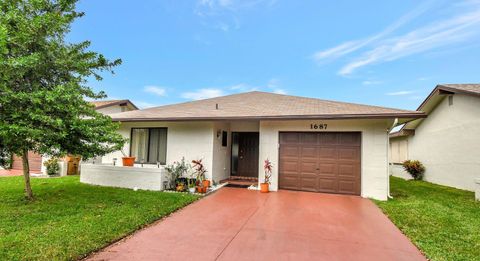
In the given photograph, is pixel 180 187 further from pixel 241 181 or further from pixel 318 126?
pixel 318 126

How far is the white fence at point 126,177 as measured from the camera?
8672mm

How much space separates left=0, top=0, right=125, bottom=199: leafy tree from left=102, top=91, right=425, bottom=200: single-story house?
2.90 m

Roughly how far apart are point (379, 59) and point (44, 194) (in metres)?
17.2

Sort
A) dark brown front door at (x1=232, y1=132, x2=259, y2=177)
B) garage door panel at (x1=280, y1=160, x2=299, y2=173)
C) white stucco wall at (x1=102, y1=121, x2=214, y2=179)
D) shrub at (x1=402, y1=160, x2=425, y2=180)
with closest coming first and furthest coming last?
garage door panel at (x1=280, y1=160, x2=299, y2=173) < white stucco wall at (x1=102, y1=121, x2=214, y2=179) < dark brown front door at (x1=232, y1=132, x2=259, y2=177) < shrub at (x1=402, y1=160, x2=425, y2=180)

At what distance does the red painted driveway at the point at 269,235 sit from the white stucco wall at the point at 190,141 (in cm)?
277

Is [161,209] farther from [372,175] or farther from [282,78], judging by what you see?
[282,78]

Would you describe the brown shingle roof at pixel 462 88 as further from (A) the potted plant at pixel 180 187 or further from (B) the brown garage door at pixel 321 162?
(A) the potted plant at pixel 180 187

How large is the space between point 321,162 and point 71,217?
293 inches

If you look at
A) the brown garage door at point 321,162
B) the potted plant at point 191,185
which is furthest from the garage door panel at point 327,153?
the potted plant at point 191,185

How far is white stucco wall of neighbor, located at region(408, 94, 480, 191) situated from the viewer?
373 inches

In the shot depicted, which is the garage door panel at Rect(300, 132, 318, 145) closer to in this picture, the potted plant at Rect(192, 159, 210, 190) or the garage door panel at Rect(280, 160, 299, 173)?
the garage door panel at Rect(280, 160, 299, 173)

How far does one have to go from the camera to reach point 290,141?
358 inches

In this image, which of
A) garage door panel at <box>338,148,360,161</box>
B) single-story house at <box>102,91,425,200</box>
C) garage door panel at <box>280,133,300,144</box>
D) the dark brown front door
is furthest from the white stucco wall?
garage door panel at <box>338,148,360,161</box>

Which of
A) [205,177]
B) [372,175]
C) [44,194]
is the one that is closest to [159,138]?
[205,177]
